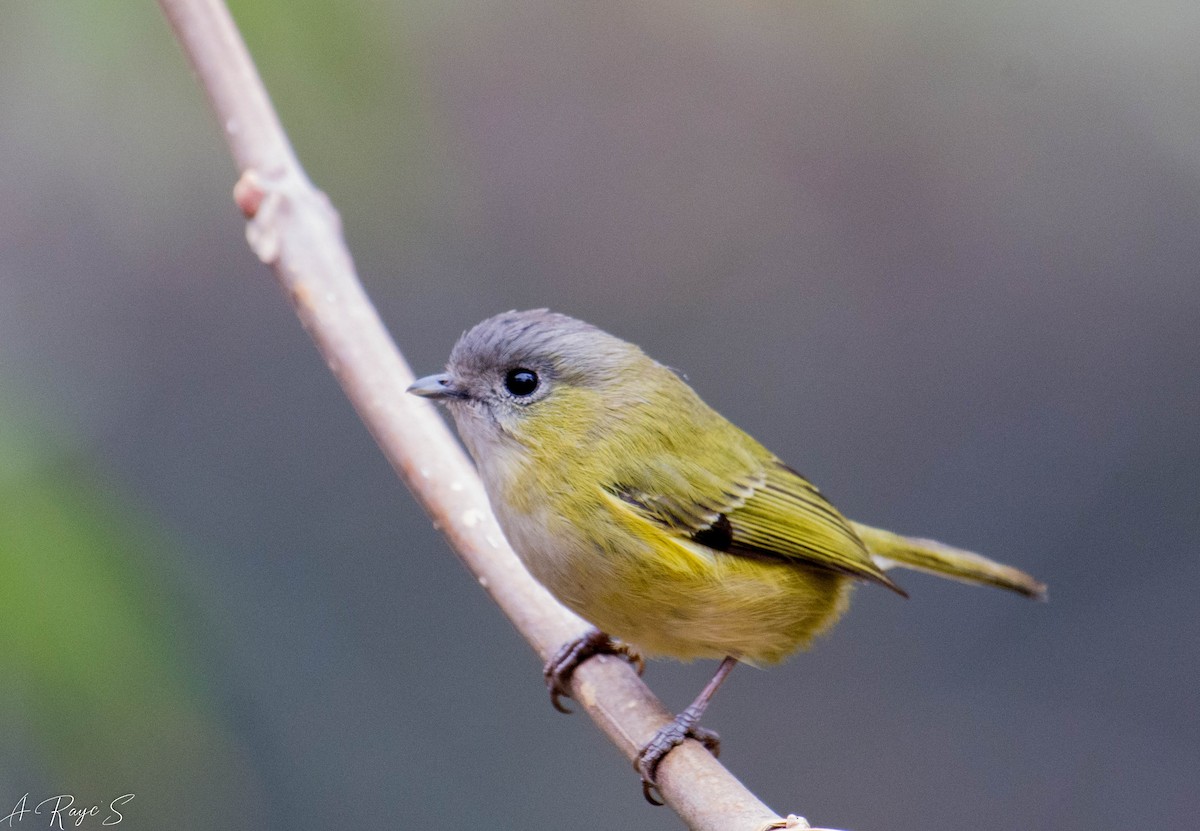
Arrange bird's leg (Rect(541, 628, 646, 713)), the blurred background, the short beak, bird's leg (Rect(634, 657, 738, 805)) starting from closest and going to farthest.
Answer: bird's leg (Rect(634, 657, 738, 805)) → the short beak → bird's leg (Rect(541, 628, 646, 713)) → the blurred background

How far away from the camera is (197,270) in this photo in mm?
3738

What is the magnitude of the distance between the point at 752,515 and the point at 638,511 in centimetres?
34

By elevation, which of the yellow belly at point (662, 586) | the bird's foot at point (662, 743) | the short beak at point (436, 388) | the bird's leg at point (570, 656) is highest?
the short beak at point (436, 388)

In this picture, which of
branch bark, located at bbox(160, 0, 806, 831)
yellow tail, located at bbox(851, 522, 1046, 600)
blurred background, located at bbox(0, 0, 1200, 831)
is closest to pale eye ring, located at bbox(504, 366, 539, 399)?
branch bark, located at bbox(160, 0, 806, 831)

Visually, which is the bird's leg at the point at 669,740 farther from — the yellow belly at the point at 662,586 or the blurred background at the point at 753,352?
the blurred background at the point at 753,352

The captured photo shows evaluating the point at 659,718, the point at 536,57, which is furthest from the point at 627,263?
the point at 659,718

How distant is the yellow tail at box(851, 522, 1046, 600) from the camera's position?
2.74m

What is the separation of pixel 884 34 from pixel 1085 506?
178 centimetres

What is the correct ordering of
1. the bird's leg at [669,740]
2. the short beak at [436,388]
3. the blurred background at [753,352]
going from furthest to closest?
the blurred background at [753,352] < the short beak at [436,388] < the bird's leg at [669,740]

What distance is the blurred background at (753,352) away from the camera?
3297 millimetres

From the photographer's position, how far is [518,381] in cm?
230

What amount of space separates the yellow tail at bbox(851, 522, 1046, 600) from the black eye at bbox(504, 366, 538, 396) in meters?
0.97

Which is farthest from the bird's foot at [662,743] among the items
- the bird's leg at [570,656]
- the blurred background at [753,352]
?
the blurred background at [753,352]

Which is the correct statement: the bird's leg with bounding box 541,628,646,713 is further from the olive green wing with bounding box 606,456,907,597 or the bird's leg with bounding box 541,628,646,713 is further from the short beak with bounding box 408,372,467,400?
the short beak with bounding box 408,372,467,400
